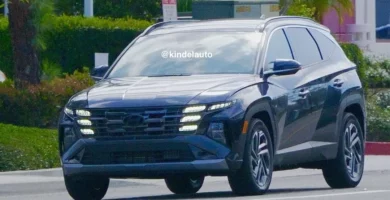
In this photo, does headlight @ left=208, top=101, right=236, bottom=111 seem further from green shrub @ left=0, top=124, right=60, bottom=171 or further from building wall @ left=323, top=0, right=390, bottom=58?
building wall @ left=323, top=0, right=390, bottom=58

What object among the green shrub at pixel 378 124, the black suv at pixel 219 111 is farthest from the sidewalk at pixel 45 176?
the green shrub at pixel 378 124

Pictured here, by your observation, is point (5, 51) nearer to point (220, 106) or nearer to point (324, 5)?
point (324, 5)

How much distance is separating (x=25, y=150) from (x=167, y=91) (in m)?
5.73

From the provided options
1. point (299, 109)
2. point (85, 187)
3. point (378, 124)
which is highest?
point (299, 109)

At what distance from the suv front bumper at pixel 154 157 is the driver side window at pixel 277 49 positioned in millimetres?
1368

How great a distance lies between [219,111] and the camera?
10438 mm

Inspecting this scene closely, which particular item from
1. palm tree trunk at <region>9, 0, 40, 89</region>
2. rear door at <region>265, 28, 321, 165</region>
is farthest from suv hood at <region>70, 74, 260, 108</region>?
palm tree trunk at <region>9, 0, 40, 89</region>

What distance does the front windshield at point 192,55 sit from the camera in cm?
1141

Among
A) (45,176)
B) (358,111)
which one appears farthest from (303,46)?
(45,176)

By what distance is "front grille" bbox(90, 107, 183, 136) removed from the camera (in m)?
10.4

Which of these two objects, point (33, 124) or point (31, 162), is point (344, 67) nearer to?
point (31, 162)

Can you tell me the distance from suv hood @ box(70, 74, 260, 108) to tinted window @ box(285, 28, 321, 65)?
1168 millimetres

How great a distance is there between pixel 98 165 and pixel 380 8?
31.7 m

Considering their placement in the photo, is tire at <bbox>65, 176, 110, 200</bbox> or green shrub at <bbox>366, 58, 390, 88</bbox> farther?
green shrub at <bbox>366, 58, 390, 88</bbox>
